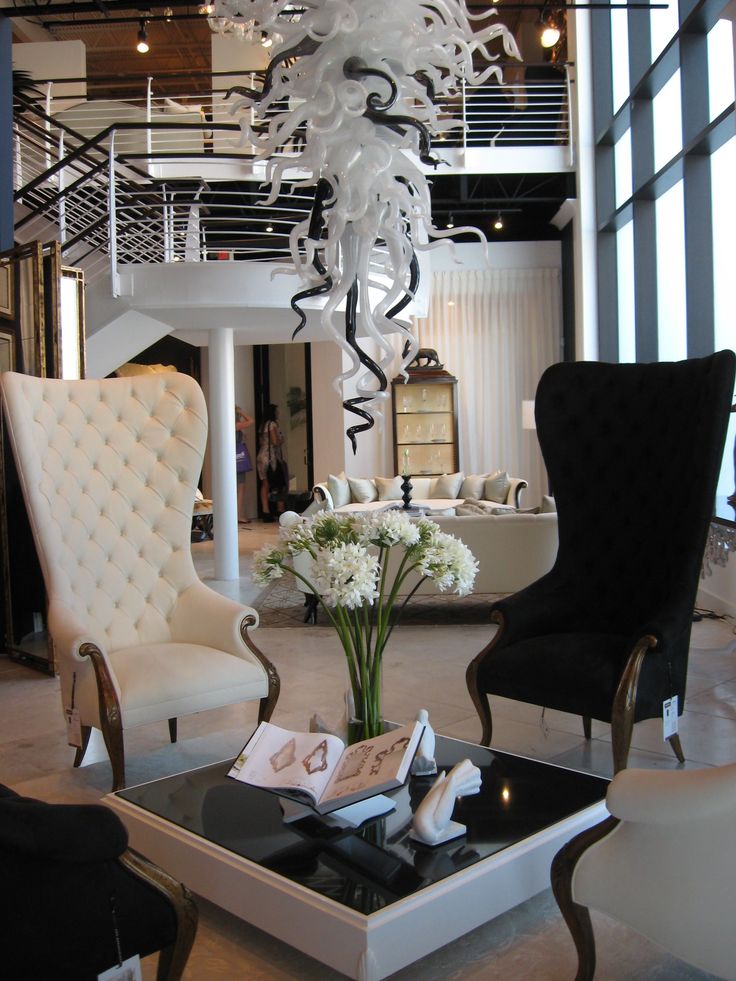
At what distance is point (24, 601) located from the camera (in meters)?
5.41

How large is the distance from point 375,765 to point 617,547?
1645mm

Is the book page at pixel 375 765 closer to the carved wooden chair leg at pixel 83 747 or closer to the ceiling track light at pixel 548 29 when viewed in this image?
the carved wooden chair leg at pixel 83 747

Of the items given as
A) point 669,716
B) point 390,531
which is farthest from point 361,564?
point 669,716

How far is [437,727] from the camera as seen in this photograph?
3801mm

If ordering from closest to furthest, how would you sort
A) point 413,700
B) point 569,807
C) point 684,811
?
point 684,811 → point 569,807 → point 413,700

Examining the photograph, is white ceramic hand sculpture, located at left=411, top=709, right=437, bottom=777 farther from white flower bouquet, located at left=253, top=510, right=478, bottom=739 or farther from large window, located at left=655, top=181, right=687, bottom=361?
large window, located at left=655, top=181, right=687, bottom=361

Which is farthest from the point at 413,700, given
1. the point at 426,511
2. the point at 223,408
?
the point at 223,408

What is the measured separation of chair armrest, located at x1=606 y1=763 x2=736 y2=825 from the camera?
156 cm

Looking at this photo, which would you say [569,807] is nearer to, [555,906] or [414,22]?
[555,906]

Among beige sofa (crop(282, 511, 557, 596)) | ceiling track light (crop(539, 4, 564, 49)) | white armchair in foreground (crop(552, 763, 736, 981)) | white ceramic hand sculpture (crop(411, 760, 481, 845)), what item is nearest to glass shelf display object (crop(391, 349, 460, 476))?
ceiling track light (crop(539, 4, 564, 49))

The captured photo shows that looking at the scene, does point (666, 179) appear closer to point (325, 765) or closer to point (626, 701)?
point (626, 701)

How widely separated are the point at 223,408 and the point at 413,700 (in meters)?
4.51

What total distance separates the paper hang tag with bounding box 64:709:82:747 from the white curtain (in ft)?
29.2

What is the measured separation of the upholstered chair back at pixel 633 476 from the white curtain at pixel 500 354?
8.14 m
